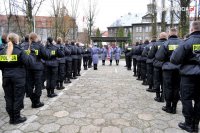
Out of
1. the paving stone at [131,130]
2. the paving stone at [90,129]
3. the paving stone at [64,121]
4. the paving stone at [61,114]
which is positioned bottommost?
the paving stone at [131,130]

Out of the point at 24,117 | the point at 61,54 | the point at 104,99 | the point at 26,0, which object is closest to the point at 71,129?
the point at 24,117

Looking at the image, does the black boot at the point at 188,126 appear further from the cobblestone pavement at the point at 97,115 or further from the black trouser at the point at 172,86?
the black trouser at the point at 172,86

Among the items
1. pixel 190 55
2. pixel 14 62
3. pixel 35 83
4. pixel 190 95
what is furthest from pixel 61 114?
pixel 190 55

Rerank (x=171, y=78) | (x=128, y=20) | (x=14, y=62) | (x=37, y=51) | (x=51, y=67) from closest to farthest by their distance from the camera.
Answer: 1. (x=14, y=62)
2. (x=171, y=78)
3. (x=37, y=51)
4. (x=51, y=67)
5. (x=128, y=20)

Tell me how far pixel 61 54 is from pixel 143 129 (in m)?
4.51

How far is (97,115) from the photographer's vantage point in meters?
5.85

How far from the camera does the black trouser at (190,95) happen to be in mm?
4844

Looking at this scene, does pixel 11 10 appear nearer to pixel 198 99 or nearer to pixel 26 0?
pixel 26 0

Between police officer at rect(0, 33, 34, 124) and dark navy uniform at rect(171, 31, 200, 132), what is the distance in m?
3.67

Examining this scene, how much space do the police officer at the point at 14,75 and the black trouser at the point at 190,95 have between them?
12.2 feet

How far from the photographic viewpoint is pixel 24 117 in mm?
5543

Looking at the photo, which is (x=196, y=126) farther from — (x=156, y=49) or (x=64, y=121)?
(x=156, y=49)

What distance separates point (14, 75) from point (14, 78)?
0.24 feet

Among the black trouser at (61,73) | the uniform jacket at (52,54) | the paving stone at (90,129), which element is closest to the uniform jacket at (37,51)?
the uniform jacket at (52,54)
